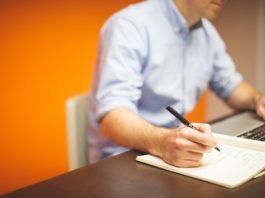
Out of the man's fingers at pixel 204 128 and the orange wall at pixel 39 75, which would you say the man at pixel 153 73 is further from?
the orange wall at pixel 39 75

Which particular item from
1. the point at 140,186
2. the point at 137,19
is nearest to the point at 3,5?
the point at 137,19

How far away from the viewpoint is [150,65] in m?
1.29

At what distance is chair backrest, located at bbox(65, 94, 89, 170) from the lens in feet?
3.97

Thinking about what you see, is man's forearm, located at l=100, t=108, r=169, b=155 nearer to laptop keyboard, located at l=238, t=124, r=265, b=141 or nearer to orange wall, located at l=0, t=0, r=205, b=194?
laptop keyboard, located at l=238, t=124, r=265, b=141

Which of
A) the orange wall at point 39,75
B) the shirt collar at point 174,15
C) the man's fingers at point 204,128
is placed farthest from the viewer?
the orange wall at point 39,75

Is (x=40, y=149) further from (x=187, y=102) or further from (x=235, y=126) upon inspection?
(x=235, y=126)

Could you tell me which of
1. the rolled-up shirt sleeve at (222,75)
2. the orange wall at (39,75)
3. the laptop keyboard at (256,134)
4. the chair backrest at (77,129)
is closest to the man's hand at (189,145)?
the laptop keyboard at (256,134)

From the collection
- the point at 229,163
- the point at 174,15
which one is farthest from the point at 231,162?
the point at 174,15

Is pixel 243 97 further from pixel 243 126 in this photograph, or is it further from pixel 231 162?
pixel 231 162

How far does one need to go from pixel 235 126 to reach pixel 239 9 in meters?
1.61

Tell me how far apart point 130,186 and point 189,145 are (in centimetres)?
15

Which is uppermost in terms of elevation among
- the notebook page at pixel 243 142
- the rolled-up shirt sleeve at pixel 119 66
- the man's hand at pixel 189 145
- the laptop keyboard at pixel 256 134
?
the rolled-up shirt sleeve at pixel 119 66

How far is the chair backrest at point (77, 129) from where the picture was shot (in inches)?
47.7

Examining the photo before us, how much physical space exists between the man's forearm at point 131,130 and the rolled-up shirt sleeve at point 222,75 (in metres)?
0.65
